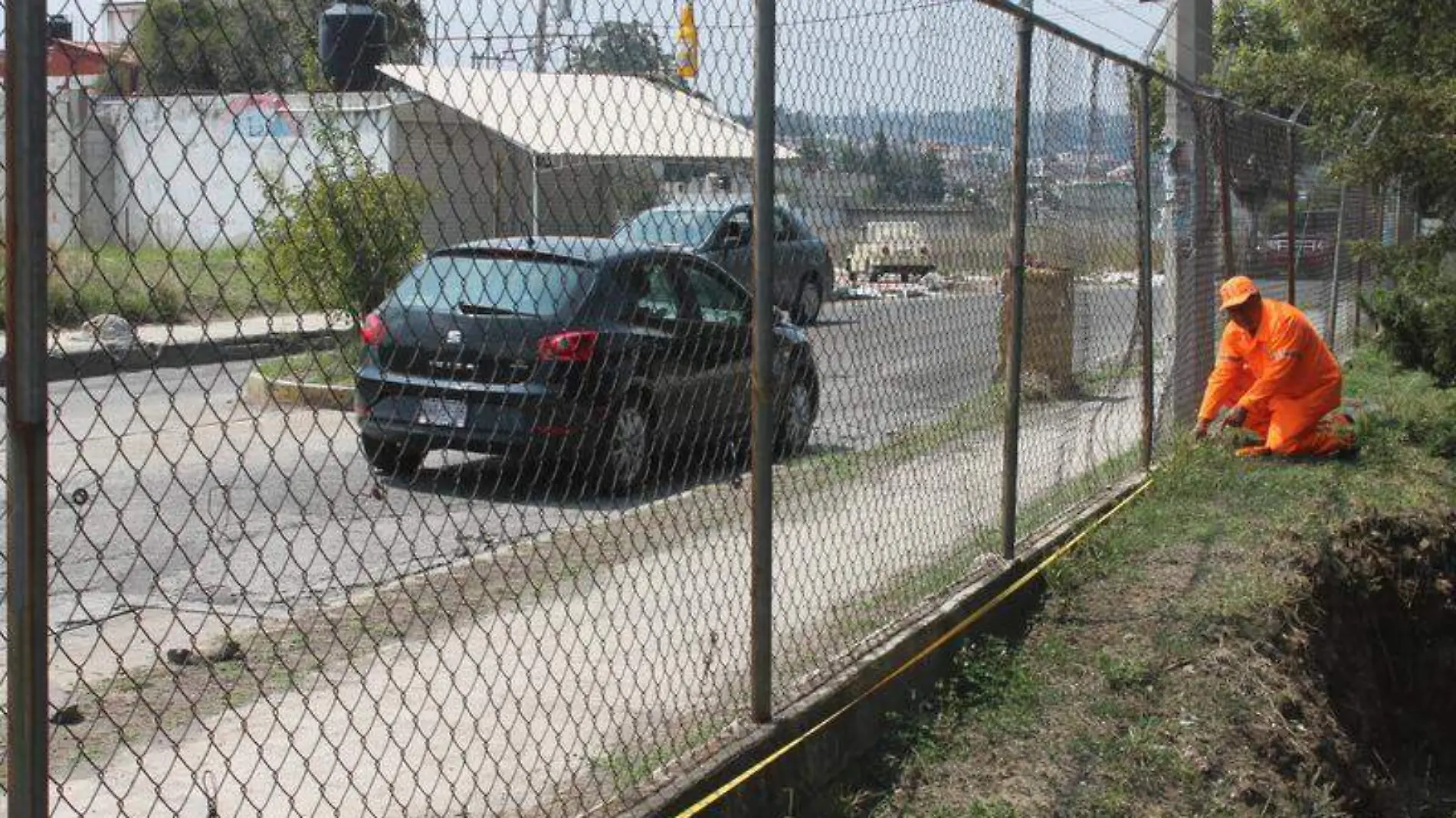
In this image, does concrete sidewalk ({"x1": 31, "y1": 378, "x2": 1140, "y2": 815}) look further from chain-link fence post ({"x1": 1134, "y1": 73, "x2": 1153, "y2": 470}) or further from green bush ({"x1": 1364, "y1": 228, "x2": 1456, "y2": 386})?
green bush ({"x1": 1364, "y1": 228, "x2": 1456, "y2": 386})

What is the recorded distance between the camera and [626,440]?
5.02 metres

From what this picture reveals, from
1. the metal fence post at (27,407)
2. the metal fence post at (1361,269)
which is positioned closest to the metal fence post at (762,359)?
the metal fence post at (27,407)

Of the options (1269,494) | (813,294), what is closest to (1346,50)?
(1269,494)

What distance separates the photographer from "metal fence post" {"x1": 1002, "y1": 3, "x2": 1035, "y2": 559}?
6.31 metres

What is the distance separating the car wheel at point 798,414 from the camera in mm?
7418

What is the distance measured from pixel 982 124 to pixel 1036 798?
257cm

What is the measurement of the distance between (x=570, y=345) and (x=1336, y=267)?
12256 mm

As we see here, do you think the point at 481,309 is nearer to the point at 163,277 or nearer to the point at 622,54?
the point at 622,54

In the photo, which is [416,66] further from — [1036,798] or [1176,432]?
[1176,432]

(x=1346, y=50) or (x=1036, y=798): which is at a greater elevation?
(x=1346, y=50)

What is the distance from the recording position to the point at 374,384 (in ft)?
12.4

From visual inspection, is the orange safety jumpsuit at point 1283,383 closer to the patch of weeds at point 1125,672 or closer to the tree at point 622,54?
the patch of weeds at point 1125,672

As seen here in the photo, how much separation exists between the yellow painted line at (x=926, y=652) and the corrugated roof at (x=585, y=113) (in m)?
1.58

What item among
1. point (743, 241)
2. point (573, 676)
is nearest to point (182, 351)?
point (573, 676)
